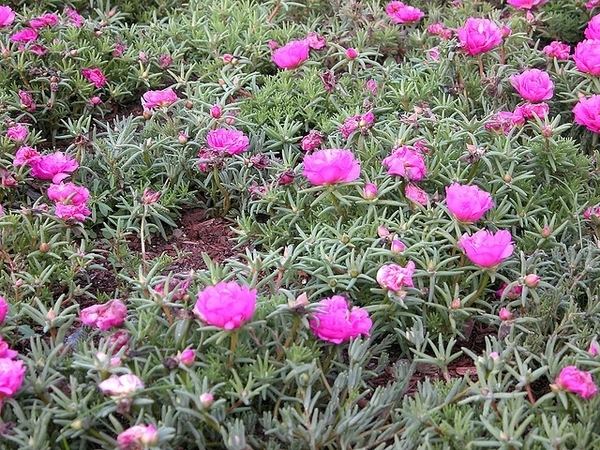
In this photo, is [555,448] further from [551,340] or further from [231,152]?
[231,152]

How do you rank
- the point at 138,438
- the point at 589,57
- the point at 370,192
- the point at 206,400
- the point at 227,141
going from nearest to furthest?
the point at 138,438
the point at 206,400
the point at 370,192
the point at 227,141
the point at 589,57

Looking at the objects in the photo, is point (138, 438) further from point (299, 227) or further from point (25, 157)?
point (25, 157)

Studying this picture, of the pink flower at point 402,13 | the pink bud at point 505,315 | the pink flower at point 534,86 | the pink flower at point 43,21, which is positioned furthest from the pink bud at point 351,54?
the pink bud at point 505,315

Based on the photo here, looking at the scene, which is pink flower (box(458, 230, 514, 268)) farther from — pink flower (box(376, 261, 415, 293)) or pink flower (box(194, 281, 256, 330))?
pink flower (box(194, 281, 256, 330))

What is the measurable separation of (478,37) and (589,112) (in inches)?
21.6

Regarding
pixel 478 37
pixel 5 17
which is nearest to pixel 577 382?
pixel 478 37

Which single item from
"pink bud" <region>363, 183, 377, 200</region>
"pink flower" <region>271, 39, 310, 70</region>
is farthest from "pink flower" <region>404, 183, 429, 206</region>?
"pink flower" <region>271, 39, 310, 70</region>

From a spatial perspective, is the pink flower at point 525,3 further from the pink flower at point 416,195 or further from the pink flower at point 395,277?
the pink flower at point 395,277

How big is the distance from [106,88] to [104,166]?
0.72 metres

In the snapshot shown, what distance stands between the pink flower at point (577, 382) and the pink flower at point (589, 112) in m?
1.30

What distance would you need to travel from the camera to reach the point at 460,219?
2832 mm

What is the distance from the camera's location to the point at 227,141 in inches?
129

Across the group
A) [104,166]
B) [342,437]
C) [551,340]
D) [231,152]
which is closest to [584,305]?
[551,340]

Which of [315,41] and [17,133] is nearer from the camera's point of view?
[17,133]
